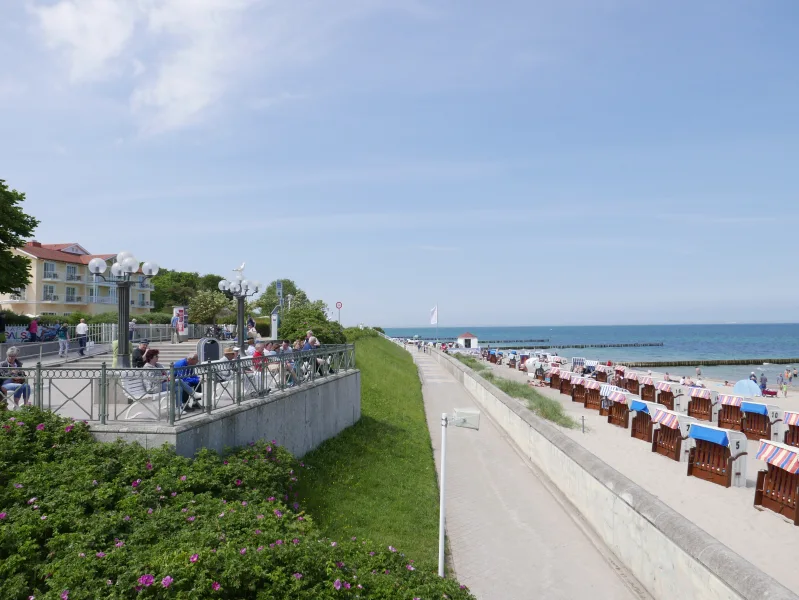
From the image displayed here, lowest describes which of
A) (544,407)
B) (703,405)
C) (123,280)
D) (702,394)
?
(544,407)

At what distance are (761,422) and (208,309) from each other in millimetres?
42707

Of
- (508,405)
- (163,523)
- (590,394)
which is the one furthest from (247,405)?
(590,394)

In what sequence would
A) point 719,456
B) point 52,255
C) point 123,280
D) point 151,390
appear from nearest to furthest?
point 151,390, point 719,456, point 123,280, point 52,255

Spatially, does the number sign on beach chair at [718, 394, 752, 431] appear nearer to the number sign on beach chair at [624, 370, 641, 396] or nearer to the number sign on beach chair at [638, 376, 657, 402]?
the number sign on beach chair at [638, 376, 657, 402]

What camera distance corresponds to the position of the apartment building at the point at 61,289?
55000 millimetres

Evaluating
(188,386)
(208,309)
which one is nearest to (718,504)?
(188,386)

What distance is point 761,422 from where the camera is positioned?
52.5 feet

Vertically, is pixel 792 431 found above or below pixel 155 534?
below

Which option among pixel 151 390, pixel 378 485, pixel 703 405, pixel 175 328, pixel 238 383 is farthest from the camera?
pixel 175 328

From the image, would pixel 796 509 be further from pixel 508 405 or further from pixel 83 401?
pixel 83 401

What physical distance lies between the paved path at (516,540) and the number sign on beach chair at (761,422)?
7238mm

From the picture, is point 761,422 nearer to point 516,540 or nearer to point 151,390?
point 516,540

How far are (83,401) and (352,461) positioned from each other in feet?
17.9

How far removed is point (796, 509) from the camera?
907 cm
